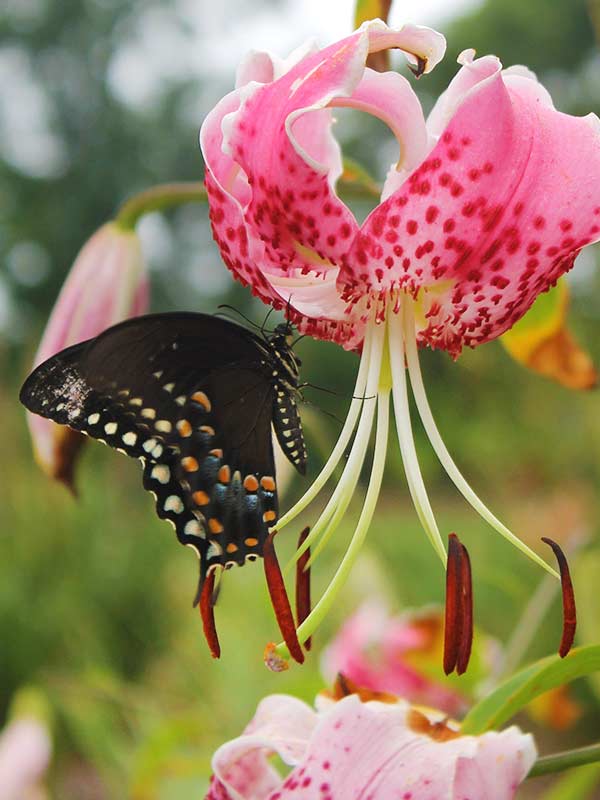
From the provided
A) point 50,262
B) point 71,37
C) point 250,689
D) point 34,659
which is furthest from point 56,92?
point 250,689

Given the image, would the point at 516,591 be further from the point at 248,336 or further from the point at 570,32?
the point at 570,32

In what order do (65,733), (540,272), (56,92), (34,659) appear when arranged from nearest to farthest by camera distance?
(540,272) < (65,733) < (34,659) < (56,92)

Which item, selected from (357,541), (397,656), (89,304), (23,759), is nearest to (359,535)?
(357,541)

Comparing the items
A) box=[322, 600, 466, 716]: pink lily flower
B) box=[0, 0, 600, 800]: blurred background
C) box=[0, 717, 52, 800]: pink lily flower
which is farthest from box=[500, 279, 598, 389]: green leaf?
box=[0, 717, 52, 800]: pink lily flower

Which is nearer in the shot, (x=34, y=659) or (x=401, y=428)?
(x=401, y=428)

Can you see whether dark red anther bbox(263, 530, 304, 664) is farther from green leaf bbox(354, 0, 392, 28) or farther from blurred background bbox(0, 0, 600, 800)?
green leaf bbox(354, 0, 392, 28)

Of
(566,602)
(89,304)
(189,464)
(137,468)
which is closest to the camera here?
(566,602)

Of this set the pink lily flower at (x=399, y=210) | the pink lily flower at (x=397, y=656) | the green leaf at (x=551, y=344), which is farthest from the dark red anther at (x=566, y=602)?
the pink lily flower at (x=397, y=656)

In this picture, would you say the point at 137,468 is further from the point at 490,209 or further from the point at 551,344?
the point at 490,209
